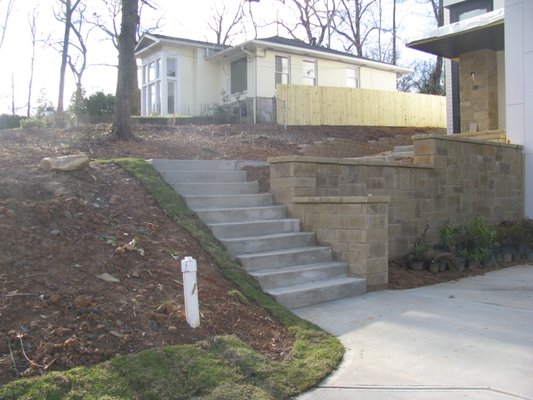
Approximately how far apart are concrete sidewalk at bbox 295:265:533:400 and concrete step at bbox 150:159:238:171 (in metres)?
3.69

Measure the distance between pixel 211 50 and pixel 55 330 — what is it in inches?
847

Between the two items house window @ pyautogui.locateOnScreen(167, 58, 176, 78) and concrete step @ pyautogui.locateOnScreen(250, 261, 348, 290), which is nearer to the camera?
concrete step @ pyautogui.locateOnScreen(250, 261, 348, 290)

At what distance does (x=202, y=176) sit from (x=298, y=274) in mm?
2827

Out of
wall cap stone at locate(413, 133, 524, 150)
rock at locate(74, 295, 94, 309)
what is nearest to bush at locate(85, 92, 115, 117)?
wall cap stone at locate(413, 133, 524, 150)

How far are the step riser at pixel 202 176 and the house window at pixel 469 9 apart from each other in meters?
10.1

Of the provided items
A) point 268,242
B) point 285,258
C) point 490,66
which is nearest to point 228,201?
point 268,242

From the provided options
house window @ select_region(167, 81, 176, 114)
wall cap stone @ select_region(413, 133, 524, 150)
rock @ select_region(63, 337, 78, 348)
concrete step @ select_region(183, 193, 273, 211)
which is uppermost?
house window @ select_region(167, 81, 176, 114)

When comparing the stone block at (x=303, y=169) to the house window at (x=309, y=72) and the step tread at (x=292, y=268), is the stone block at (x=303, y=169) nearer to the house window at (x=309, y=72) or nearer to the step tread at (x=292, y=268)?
the step tread at (x=292, y=268)

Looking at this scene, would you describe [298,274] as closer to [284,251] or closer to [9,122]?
[284,251]

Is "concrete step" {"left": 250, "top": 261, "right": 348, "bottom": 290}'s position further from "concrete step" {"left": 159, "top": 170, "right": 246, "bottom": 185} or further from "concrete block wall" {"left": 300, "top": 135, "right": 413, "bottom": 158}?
"concrete block wall" {"left": 300, "top": 135, "right": 413, "bottom": 158}

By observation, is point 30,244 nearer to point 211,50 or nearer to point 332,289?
point 332,289

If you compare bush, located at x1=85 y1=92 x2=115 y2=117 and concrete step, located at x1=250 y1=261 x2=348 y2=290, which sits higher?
bush, located at x1=85 y1=92 x2=115 y2=117

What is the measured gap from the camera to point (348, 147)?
15.4 metres

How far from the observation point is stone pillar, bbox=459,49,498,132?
46.1ft
